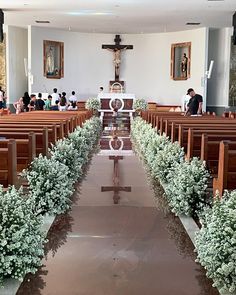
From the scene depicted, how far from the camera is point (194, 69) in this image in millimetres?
21172

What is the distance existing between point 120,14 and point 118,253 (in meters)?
15.2

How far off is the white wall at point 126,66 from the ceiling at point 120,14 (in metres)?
0.81

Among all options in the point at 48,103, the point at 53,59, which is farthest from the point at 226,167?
the point at 53,59

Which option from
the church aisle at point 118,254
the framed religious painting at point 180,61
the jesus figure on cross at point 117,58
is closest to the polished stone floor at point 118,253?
the church aisle at point 118,254

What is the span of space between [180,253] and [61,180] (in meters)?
1.64

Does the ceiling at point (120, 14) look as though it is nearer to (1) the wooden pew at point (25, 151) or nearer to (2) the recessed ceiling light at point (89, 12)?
(2) the recessed ceiling light at point (89, 12)

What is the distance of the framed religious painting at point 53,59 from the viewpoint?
21.7 meters

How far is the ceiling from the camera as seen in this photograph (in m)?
15.5

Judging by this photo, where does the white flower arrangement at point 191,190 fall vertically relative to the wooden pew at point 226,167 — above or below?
below

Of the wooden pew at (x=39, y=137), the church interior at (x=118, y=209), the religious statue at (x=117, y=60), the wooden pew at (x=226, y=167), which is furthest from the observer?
the religious statue at (x=117, y=60)

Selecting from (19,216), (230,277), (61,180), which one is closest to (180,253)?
(230,277)

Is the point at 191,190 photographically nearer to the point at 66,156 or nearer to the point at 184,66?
the point at 66,156

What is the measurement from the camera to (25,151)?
15.4 ft

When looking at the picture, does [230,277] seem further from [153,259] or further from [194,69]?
[194,69]
